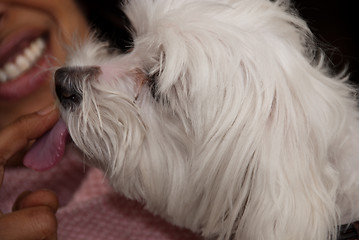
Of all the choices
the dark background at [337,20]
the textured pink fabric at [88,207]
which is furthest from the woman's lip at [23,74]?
the dark background at [337,20]

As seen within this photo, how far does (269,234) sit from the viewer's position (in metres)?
1.01

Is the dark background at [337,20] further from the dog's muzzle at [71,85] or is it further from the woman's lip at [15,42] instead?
the dog's muzzle at [71,85]

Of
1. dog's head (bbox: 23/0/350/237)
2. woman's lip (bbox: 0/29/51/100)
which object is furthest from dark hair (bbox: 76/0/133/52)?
dog's head (bbox: 23/0/350/237)

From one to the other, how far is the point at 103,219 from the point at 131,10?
28.3 inches

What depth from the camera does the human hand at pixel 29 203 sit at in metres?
1.03

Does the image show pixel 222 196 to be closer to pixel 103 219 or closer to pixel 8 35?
pixel 103 219

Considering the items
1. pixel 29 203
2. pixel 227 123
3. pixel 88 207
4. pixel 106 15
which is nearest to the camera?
pixel 227 123

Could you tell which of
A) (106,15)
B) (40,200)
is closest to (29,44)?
(106,15)

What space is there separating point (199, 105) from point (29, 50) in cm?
94

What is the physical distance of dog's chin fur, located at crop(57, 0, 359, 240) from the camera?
1.00m

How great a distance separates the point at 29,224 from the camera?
104 cm

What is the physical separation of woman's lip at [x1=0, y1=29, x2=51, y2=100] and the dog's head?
1.61 feet

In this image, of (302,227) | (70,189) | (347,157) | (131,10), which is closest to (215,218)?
(302,227)

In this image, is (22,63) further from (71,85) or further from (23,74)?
(71,85)
